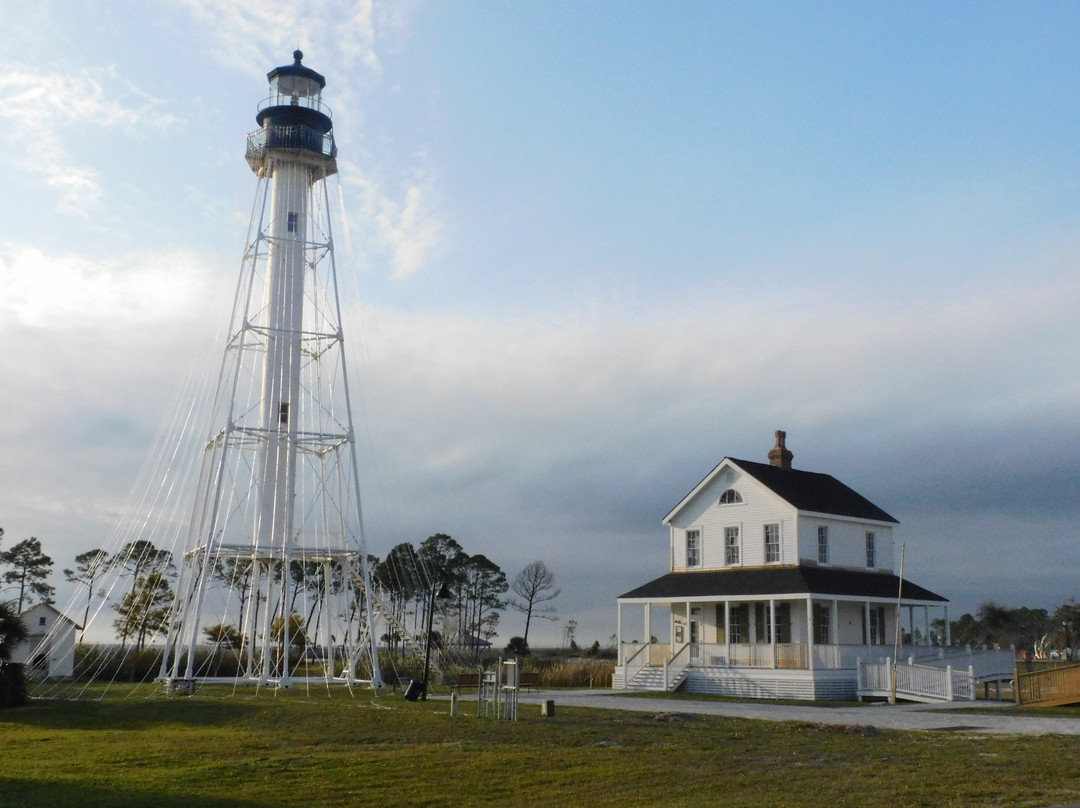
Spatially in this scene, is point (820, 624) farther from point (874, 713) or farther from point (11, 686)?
point (11, 686)

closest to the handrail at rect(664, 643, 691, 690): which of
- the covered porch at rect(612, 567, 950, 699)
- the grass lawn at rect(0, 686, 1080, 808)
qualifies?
the covered porch at rect(612, 567, 950, 699)

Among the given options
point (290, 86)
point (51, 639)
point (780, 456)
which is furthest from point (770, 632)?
point (51, 639)

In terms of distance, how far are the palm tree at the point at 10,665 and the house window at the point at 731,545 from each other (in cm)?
2317

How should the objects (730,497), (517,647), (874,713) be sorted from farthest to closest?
1. (517,647)
2. (730,497)
3. (874,713)

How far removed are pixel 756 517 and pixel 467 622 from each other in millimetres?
34074

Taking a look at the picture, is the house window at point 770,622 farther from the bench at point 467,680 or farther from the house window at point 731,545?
the bench at point 467,680

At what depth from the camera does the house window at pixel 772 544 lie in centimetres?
3722

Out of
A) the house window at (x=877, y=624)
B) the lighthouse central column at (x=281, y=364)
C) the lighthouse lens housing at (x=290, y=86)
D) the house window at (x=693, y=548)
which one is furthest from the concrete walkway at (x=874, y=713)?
the lighthouse lens housing at (x=290, y=86)

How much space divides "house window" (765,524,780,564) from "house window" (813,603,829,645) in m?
2.13

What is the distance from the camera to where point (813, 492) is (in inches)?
1551

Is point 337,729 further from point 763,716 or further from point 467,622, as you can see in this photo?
point 467,622

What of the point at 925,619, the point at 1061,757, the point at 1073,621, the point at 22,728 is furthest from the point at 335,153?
the point at 1073,621

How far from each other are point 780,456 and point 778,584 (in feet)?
27.1

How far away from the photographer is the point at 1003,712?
86.4 feet
